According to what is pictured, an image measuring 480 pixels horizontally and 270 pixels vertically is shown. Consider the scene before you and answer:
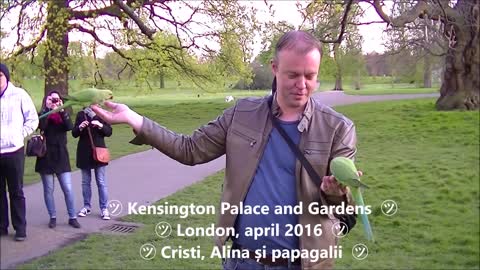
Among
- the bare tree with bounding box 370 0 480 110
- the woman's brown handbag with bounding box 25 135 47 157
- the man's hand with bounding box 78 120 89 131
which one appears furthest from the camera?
the bare tree with bounding box 370 0 480 110

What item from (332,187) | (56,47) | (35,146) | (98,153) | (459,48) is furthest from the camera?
(459,48)

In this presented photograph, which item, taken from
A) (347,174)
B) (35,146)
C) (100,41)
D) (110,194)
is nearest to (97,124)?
(35,146)


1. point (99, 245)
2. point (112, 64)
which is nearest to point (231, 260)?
point (99, 245)

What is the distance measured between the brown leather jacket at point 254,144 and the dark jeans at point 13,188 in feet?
12.2

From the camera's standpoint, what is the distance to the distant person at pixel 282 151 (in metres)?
2.44

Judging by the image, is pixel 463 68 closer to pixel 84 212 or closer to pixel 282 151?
pixel 84 212

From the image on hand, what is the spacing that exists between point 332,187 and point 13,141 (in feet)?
13.9

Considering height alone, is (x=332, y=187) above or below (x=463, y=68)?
below

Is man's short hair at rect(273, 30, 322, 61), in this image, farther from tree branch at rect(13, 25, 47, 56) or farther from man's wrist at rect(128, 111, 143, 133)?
tree branch at rect(13, 25, 47, 56)

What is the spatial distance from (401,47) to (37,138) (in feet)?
57.3

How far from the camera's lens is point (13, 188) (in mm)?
6039

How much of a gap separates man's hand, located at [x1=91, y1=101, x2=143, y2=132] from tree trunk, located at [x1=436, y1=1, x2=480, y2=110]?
2009 cm

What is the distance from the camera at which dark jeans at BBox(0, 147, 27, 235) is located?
5.79 metres

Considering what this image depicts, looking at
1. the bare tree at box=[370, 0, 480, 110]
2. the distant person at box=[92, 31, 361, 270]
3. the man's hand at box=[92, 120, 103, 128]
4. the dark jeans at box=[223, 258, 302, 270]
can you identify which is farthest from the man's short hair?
the bare tree at box=[370, 0, 480, 110]
